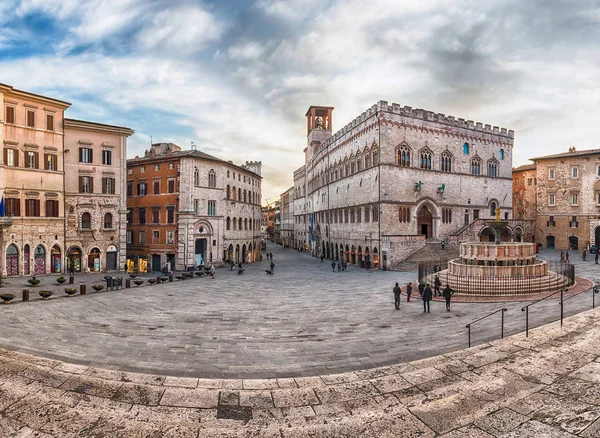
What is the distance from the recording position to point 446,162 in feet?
149

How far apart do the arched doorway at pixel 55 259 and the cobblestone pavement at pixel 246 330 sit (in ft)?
41.8

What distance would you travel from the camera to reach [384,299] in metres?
21.9

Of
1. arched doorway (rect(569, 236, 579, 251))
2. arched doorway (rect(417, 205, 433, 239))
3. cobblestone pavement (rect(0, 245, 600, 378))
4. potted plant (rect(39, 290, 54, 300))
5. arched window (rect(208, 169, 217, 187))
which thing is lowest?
cobblestone pavement (rect(0, 245, 600, 378))

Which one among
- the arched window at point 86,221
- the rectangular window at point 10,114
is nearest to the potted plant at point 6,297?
the arched window at point 86,221

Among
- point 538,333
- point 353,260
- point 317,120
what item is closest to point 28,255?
point 353,260

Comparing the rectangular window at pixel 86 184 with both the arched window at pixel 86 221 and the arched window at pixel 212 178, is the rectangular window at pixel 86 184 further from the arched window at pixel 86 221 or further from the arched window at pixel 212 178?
the arched window at pixel 212 178

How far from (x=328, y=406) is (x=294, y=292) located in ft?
56.2

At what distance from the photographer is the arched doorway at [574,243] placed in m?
52.2

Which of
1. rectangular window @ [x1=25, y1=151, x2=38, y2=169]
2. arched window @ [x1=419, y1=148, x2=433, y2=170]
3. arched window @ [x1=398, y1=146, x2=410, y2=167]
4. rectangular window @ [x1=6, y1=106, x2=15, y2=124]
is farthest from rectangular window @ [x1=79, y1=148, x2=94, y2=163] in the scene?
arched window @ [x1=419, y1=148, x2=433, y2=170]

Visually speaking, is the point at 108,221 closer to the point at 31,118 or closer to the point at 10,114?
the point at 31,118

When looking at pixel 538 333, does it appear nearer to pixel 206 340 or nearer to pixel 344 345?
pixel 344 345

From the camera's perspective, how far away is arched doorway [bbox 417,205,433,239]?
43.7 metres

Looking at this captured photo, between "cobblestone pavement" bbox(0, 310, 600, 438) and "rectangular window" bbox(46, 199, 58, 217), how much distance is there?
26946 mm

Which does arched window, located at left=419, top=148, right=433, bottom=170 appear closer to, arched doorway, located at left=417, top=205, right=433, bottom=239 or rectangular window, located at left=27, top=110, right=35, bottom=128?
arched doorway, located at left=417, top=205, right=433, bottom=239
